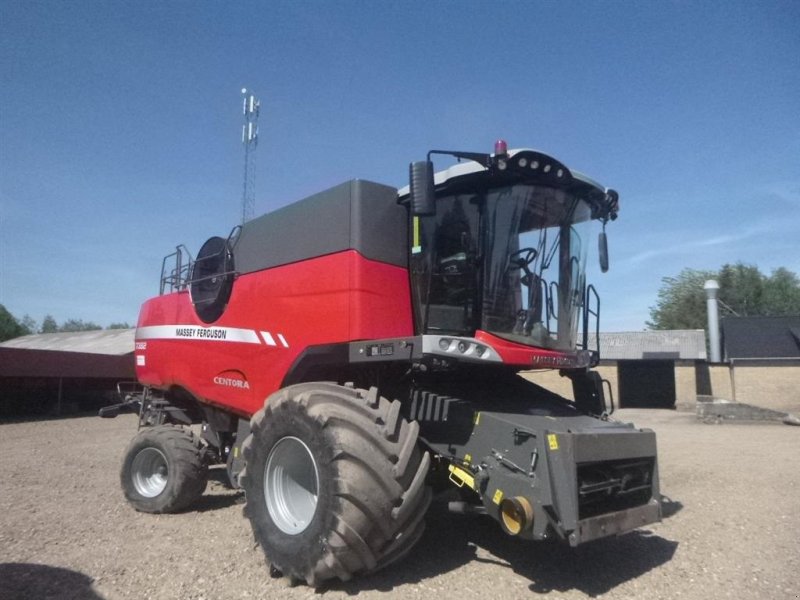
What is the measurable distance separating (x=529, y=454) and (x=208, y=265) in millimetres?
4352

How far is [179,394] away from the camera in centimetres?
763

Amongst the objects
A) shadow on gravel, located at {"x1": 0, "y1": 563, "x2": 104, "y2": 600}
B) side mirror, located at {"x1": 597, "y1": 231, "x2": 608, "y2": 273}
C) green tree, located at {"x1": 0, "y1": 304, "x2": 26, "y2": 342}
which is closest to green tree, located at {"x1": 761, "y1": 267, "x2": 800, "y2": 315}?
side mirror, located at {"x1": 597, "y1": 231, "x2": 608, "y2": 273}

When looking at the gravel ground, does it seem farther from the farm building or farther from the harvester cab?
the farm building

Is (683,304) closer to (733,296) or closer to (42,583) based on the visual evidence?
(733,296)

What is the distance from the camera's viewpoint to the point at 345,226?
499cm

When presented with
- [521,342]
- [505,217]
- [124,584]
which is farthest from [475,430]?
[124,584]

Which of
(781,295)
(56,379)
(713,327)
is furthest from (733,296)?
(56,379)

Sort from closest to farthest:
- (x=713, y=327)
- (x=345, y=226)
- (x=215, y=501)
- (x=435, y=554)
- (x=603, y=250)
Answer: (x=435, y=554)
(x=345, y=226)
(x=603, y=250)
(x=215, y=501)
(x=713, y=327)

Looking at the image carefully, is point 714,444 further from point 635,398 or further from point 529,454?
point 635,398

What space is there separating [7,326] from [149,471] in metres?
80.5

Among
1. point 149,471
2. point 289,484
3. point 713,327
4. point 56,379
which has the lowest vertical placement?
point 149,471

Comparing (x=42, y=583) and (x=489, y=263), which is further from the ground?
(x=489, y=263)

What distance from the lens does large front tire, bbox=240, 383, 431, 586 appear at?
151 inches

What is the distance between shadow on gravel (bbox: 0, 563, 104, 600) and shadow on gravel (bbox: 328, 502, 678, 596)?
5.66 ft
